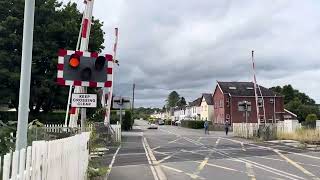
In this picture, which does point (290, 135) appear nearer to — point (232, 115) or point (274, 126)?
point (274, 126)

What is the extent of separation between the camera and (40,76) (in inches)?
1542

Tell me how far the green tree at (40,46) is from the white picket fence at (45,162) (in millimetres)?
28457

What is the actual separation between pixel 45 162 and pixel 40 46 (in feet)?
111

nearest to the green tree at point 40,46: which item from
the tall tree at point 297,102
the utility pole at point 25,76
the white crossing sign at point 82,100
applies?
the white crossing sign at point 82,100

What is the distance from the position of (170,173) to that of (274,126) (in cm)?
2730

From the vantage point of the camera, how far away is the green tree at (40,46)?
124 feet

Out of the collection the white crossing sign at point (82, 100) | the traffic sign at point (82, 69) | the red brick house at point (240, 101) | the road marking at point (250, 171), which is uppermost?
the red brick house at point (240, 101)

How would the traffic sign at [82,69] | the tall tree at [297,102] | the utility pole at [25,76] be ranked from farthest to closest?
the tall tree at [297,102] < the traffic sign at [82,69] < the utility pole at [25,76]

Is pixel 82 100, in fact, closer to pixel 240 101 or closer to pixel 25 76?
pixel 25 76

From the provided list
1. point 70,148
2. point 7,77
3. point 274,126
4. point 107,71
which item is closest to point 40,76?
point 7,77

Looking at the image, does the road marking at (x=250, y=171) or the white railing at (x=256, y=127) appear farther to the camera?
the white railing at (x=256, y=127)

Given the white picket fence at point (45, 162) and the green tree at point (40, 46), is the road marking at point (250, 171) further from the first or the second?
the green tree at point (40, 46)

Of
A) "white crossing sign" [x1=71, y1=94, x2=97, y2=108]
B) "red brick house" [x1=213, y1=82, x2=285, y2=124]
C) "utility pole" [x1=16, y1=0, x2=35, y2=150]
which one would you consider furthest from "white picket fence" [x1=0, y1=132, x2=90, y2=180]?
"red brick house" [x1=213, y1=82, x2=285, y2=124]

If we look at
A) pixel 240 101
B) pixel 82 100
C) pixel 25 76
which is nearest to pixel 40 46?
pixel 82 100
